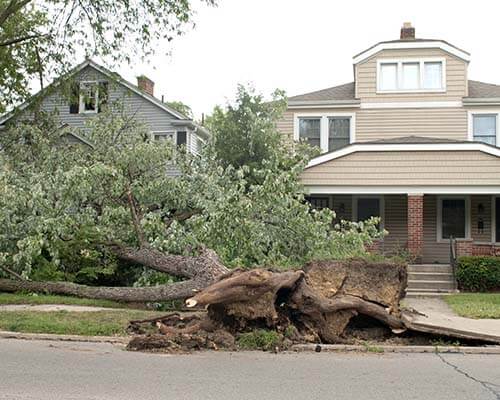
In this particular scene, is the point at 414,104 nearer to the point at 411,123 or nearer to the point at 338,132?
the point at 411,123

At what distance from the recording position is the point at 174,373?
7.70 meters

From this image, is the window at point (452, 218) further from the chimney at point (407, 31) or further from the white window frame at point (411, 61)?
the chimney at point (407, 31)

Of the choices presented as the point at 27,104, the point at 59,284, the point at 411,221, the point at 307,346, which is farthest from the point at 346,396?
A: the point at 27,104

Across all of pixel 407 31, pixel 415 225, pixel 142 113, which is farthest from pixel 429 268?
pixel 142 113

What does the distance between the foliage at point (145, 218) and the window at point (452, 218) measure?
7447 millimetres

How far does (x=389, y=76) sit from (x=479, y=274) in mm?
9169

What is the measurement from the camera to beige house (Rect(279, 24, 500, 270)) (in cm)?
1909

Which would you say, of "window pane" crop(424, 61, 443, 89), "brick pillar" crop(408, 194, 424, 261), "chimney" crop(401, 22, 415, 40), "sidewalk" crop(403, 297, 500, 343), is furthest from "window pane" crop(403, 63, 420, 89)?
"sidewalk" crop(403, 297, 500, 343)

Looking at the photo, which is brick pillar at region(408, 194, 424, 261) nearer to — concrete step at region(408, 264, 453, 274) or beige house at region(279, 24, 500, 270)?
beige house at region(279, 24, 500, 270)

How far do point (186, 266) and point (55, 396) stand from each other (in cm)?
669

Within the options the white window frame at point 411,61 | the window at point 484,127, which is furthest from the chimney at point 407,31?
the window at point 484,127

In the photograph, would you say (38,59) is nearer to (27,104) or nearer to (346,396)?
(27,104)

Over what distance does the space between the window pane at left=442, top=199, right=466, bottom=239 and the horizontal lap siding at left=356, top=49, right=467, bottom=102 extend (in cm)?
409

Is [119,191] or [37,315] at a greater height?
Answer: [119,191]
